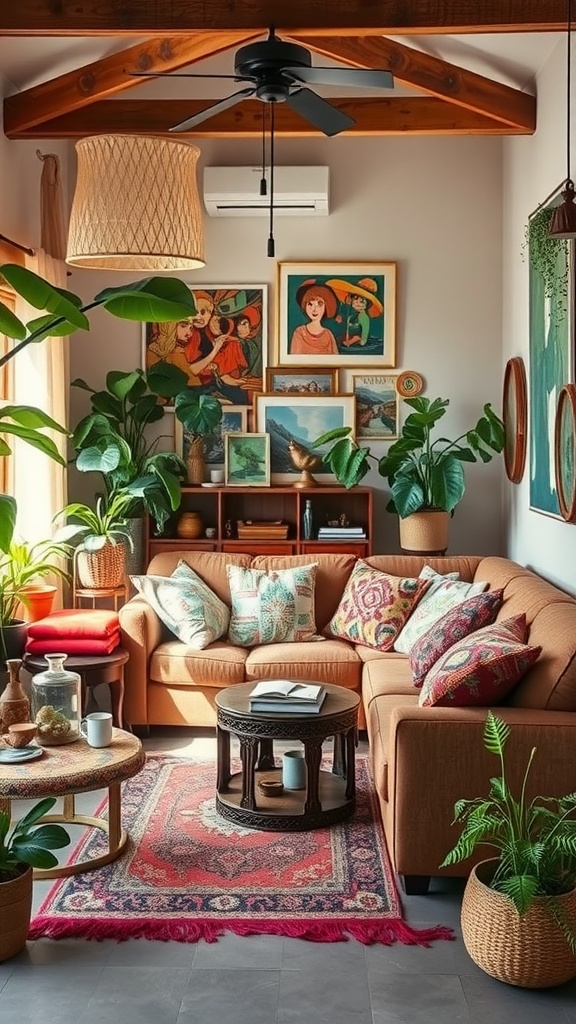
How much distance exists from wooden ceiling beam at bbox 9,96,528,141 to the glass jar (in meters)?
3.29

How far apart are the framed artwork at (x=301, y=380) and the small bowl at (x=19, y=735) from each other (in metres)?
3.47

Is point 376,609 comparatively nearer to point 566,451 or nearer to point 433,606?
point 433,606

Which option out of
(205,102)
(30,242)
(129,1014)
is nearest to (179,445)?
(30,242)

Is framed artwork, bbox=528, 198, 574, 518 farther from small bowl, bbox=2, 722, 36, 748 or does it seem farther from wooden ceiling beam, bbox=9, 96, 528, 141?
small bowl, bbox=2, 722, 36, 748

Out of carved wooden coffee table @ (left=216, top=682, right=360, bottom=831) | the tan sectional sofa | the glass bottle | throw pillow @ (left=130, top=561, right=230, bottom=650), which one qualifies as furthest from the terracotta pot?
carved wooden coffee table @ (left=216, top=682, right=360, bottom=831)

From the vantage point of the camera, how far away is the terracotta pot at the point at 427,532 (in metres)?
6.49

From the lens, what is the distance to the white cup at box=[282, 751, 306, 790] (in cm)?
468

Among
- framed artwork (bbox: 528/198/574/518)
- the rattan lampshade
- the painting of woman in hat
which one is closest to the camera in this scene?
the rattan lampshade

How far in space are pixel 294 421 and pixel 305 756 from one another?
298 cm

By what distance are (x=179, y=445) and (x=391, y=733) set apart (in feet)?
Result: 11.9

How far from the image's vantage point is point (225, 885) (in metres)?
3.91

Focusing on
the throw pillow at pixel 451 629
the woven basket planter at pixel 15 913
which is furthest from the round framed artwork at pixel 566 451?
the woven basket planter at pixel 15 913

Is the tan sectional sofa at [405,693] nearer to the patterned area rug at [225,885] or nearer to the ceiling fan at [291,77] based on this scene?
the patterned area rug at [225,885]

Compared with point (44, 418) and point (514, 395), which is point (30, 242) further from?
point (514, 395)
